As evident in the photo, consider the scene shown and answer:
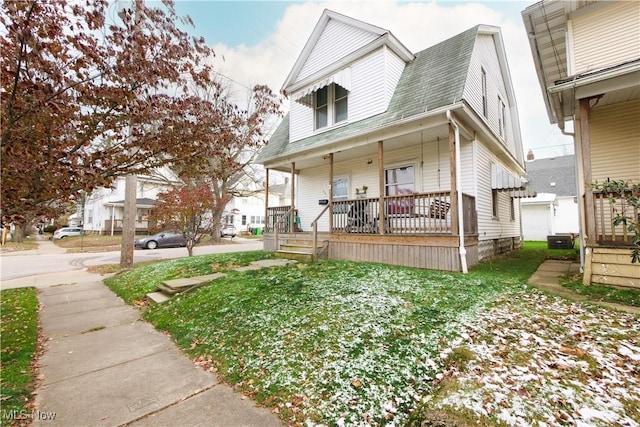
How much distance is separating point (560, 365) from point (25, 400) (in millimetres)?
5015

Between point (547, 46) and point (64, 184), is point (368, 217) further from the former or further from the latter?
point (547, 46)

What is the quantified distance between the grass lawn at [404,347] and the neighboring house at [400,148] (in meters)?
2.55

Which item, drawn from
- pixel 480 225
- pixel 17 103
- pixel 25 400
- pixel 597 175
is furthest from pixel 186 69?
pixel 597 175

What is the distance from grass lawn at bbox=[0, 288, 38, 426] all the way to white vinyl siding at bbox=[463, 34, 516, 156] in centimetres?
1026

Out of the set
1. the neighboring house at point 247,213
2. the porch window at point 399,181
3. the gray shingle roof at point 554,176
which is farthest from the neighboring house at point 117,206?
the gray shingle roof at point 554,176

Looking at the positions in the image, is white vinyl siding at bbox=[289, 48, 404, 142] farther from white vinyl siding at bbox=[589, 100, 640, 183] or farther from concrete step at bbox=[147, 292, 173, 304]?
concrete step at bbox=[147, 292, 173, 304]

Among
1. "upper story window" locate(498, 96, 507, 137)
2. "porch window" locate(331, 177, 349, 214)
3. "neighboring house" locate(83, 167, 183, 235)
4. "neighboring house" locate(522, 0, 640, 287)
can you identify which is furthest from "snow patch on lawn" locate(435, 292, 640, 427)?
"neighboring house" locate(83, 167, 183, 235)

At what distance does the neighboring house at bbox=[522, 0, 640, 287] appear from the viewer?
5836 millimetres

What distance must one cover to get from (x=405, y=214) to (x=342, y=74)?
5680 millimetres

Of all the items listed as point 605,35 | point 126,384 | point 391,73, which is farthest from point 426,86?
point 126,384

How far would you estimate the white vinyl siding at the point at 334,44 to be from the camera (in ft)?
33.8

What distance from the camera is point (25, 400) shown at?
2.67 meters

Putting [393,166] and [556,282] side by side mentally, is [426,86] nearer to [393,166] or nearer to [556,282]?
[393,166]

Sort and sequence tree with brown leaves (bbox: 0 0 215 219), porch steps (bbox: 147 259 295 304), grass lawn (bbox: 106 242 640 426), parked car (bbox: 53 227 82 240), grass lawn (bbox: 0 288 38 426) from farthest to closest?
1. parked car (bbox: 53 227 82 240)
2. porch steps (bbox: 147 259 295 304)
3. tree with brown leaves (bbox: 0 0 215 219)
4. grass lawn (bbox: 0 288 38 426)
5. grass lawn (bbox: 106 242 640 426)
